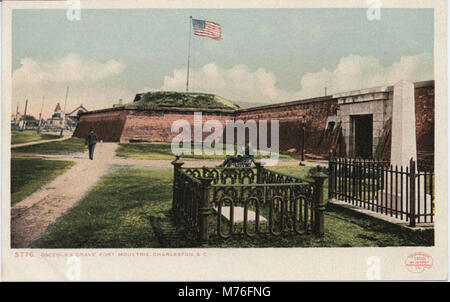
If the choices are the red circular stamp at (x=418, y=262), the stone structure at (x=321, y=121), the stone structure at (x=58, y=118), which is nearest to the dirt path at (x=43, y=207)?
the stone structure at (x=58, y=118)

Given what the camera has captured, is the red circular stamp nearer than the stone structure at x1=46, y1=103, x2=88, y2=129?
Yes

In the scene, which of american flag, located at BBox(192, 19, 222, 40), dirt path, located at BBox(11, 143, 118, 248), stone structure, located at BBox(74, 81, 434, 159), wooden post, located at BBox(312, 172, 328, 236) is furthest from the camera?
stone structure, located at BBox(74, 81, 434, 159)

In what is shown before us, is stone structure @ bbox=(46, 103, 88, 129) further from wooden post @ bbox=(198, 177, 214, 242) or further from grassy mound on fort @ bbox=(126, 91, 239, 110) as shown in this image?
grassy mound on fort @ bbox=(126, 91, 239, 110)

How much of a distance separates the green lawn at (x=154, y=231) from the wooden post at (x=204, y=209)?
0.27 m

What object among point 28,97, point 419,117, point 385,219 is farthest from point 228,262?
point 419,117

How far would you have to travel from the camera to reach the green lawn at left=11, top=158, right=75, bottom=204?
17.2 feet

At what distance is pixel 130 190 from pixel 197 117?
1499 cm

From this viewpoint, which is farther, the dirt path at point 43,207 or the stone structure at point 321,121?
the stone structure at point 321,121

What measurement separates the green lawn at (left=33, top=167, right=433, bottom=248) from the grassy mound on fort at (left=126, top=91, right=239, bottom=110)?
1588 centimetres

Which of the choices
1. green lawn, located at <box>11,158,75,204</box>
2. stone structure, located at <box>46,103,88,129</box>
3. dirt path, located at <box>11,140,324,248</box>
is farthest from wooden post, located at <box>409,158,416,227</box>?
stone structure, located at <box>46,103,88,129</box>

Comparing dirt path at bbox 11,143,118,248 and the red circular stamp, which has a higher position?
dirt path at bbox 11,143,118,248

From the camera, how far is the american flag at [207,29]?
→ 5975mm

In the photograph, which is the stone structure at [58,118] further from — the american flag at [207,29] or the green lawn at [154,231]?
the american flag at [207,29]

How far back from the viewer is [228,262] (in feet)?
15.1
